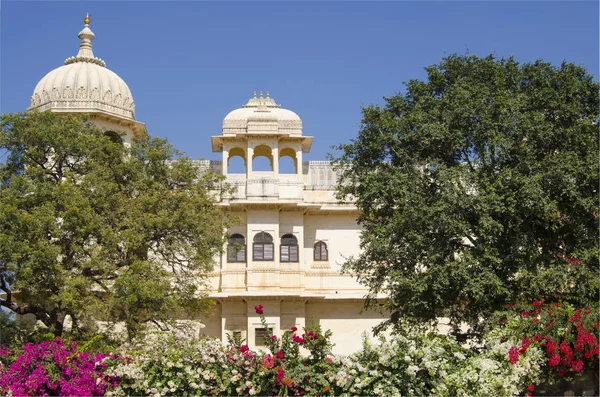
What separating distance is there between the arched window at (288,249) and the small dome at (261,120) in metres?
4.33

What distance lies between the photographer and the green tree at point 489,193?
1822 cm

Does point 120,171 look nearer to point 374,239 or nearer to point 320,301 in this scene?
point 374,239

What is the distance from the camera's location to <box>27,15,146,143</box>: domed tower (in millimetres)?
28812

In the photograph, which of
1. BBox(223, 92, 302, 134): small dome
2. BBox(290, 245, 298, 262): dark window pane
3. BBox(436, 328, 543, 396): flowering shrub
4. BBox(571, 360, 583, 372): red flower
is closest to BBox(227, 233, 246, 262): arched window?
BBox(290, 245, 298, 262): dark window pane

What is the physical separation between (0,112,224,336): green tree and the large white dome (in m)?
4.97

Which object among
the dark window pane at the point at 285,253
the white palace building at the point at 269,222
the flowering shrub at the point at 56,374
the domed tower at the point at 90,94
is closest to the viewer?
the flowering shrub at the point at 56,374

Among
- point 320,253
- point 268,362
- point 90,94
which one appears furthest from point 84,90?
point 268,362

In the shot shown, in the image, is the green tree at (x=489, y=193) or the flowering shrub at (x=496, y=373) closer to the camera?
the flowering shrub at (x=496, y=373)

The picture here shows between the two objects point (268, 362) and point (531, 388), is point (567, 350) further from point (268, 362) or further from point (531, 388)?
point (268, 362)

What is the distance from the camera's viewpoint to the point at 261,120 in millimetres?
31906

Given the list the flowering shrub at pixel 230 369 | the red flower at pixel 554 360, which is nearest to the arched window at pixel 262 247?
the flowering shrub at pixel 230 369

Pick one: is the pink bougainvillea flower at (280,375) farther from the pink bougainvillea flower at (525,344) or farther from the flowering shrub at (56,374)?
the pink bougainvillea flower at (525,344)

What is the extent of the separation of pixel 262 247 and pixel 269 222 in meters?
1.03

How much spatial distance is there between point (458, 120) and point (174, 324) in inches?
375
